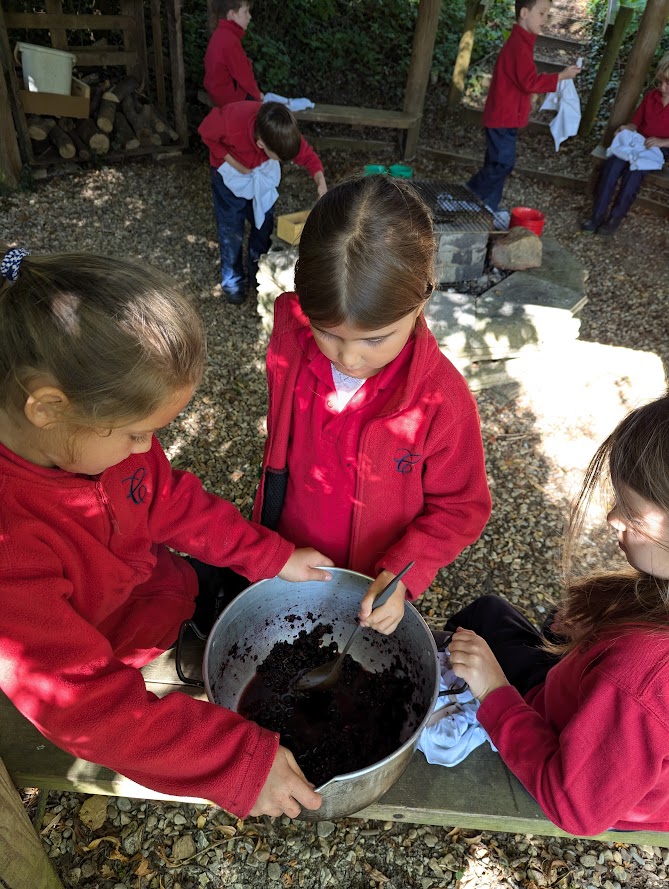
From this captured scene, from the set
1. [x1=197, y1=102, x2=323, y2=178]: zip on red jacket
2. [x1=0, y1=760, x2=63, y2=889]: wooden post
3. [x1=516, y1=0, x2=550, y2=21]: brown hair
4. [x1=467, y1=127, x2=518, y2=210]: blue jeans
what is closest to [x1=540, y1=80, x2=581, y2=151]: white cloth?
[x1=467, y1=127, x2=518, y2=210]: blue jeans

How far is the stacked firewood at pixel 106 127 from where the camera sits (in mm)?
6250

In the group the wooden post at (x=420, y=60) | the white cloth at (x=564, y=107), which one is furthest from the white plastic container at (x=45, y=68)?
the white cloth at (x=564, y=107)

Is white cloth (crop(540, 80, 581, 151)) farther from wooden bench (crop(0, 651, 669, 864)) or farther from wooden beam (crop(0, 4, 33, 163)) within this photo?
wooden bench (crop(0, 651, 669, 864))

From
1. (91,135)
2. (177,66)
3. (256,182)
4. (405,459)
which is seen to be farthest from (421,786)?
(177,66)

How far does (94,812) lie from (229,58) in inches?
226

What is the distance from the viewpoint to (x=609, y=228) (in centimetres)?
621

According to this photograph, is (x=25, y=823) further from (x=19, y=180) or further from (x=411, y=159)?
(x=411, y=159)

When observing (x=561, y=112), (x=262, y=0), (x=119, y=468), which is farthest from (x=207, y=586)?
(x=262, y=0)

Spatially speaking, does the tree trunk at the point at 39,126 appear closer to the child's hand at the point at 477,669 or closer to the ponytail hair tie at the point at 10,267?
the ponytail hair tie at the point at 10,267

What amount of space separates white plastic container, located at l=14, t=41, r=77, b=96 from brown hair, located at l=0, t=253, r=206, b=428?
6.06 m

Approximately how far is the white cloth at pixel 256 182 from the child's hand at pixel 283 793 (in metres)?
4.10

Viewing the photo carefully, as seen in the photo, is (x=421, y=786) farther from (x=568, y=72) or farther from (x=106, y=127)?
(x=106, y=127)

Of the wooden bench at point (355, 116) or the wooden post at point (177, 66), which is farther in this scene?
the wooden bench at point (355, 116)

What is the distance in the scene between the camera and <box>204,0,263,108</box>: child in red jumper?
539 centimetres
